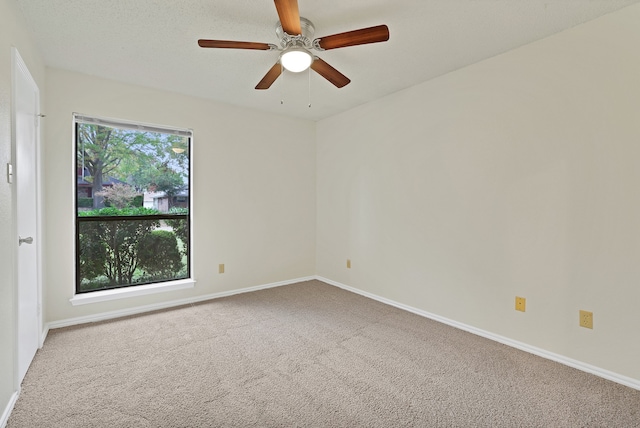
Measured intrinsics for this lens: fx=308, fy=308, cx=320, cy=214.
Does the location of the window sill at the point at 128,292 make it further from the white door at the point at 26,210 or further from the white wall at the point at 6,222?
the white wall at the point at 6,222

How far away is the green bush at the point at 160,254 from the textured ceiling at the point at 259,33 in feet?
5.43

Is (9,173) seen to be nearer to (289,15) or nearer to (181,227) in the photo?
(289,15)

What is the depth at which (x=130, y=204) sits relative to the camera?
3.32m

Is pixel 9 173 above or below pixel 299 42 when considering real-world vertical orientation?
below

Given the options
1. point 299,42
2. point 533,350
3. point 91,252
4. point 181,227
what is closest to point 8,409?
point 91,252

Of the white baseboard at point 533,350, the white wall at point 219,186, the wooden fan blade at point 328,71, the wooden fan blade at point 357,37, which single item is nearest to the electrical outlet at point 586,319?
the white baseboard at point 533,350

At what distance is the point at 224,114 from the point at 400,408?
3.51 m

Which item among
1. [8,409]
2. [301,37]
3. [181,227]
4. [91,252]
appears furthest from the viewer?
[181,227]

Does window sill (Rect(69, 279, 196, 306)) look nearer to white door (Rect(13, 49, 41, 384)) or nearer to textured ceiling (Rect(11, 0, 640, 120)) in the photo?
white door (Rect(13, 49, 41, 384))

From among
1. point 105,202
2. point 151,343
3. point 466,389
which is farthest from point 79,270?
point 466,389

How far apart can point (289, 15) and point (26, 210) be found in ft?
7.32

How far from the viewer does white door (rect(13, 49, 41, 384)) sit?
6.34 ft

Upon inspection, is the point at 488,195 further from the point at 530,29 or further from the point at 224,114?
the point at 224,114

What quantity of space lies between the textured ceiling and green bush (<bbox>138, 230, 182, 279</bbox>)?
1.65m
